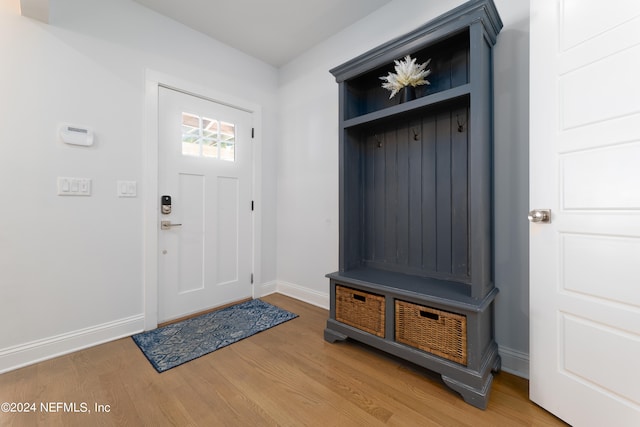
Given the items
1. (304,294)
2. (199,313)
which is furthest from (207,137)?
(304,294)

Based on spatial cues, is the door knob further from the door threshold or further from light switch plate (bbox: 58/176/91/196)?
light switch plate (bbox: 58/176/91/196)

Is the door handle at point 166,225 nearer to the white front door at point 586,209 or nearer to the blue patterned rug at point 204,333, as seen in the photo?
the blue patterned rug at point 204,333

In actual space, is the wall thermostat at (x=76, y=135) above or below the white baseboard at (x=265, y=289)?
above

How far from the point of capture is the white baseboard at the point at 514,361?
160cm

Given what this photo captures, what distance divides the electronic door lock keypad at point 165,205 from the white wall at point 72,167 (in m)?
0.16

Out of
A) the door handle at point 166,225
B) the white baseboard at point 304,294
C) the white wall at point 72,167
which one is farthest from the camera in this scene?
the white baseboard at point 304,294

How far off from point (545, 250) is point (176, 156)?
110 inches

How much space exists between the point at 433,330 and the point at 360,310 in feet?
1.65

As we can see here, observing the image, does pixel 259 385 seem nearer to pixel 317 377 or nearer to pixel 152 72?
pixel 317 377

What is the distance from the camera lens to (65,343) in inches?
74.0

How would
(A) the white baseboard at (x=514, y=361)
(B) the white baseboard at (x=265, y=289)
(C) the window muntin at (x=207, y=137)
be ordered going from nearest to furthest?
1. (A) the white baseboard at (x=514, y=361)
2. (C) the window muntin at (x=207, y=137)
3. (B) the white baseboard at (x=265, y=289)

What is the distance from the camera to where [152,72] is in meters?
2.29

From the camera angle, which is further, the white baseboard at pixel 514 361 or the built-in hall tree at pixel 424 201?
the white baseboard at pixel 514 361

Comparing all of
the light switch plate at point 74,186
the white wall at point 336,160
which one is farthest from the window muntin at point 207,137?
the light switch plate at point 74,186
